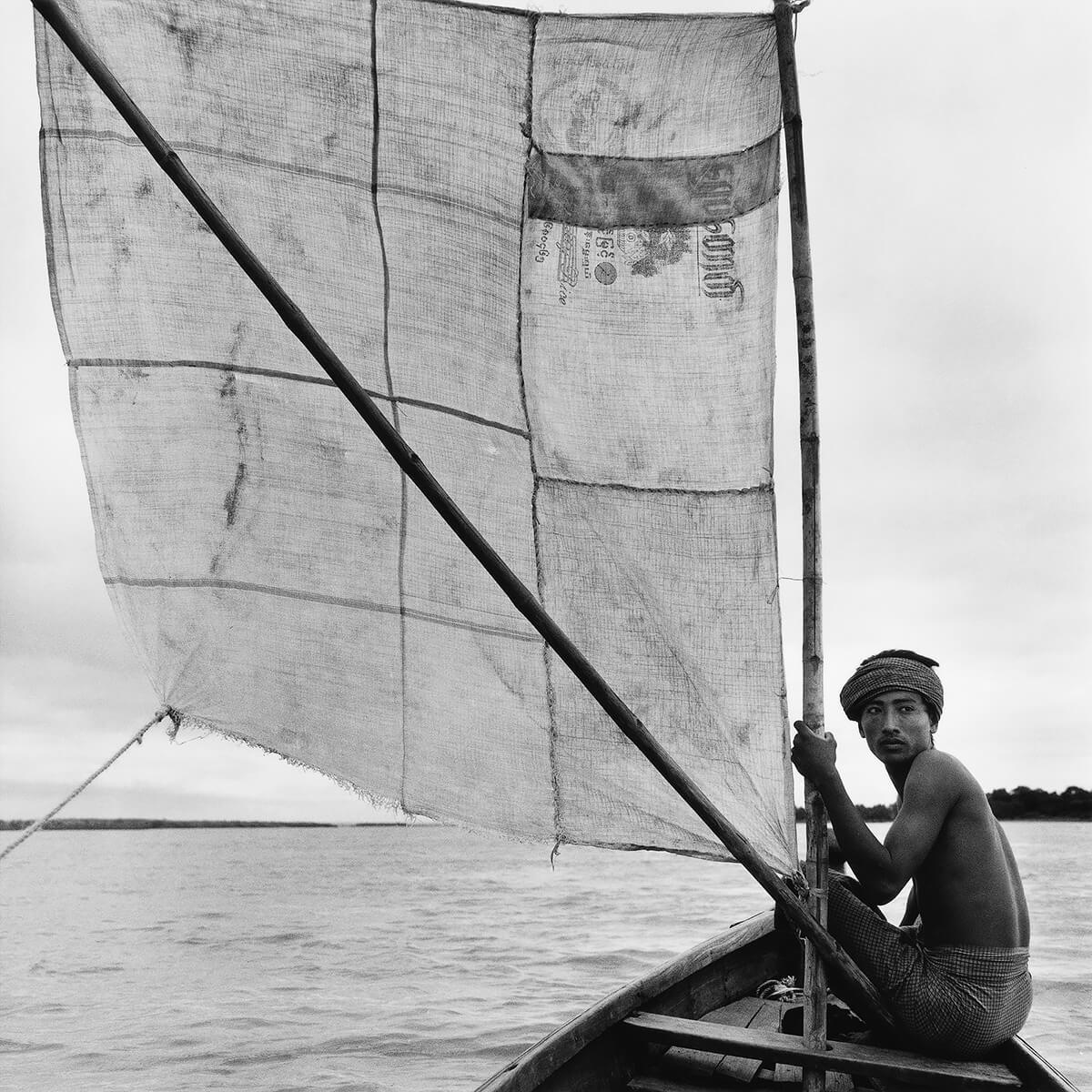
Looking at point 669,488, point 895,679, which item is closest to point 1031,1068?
point 895,679

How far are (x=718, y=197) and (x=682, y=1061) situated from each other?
10.2ft

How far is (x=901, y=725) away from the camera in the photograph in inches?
135

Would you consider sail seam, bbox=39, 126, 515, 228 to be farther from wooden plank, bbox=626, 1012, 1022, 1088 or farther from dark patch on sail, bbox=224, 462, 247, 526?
wooden plank, bbox=626, 1012, 1022, 1088

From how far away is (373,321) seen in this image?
12.0 feet

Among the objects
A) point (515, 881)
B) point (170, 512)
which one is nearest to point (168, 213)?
point (170, 512)

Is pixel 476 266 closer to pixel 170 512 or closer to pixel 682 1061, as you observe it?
pixel 170 512

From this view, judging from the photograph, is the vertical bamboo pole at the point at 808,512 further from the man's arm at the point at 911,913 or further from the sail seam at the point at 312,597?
the sail seam at the point at 312,597

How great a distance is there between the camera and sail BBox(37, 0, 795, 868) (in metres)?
3.53

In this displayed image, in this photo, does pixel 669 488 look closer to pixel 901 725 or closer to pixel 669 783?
pixel 669 783

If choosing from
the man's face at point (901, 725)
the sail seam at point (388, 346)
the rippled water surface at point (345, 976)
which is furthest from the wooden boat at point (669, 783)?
the rippled water surface at point (345, 976)

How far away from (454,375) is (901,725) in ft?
6.32

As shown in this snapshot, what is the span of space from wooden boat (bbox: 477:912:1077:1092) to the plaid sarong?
0.27ft

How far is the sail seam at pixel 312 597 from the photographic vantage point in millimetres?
3736

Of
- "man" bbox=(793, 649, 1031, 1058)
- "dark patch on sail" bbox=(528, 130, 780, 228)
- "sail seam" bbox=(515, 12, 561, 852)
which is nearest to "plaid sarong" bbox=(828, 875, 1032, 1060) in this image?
"man" bbox=(793, 649, 1031, 1058)
